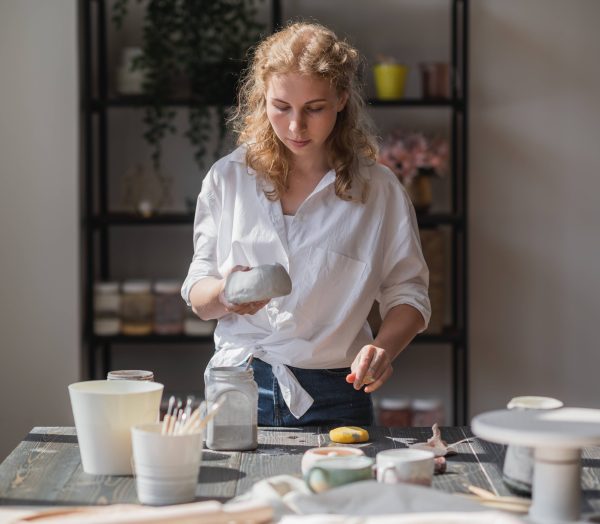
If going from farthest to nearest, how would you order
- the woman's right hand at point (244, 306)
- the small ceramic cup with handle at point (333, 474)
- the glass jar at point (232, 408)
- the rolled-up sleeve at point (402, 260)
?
1. the rolled-up sleeve at point (402, 260)
2. the woman's right hand at point (244, 306)
3. the glass jar at point (232, 408)
4. the small ceramic cup with handle at point (333, 474)

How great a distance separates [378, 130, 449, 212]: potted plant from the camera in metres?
3.74

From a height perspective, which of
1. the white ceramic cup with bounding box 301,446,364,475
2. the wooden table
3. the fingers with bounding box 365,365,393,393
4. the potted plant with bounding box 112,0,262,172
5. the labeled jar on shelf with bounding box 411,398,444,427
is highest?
the potted plant with bounding box 112,0,262,172

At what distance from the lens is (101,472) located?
5.10 feet

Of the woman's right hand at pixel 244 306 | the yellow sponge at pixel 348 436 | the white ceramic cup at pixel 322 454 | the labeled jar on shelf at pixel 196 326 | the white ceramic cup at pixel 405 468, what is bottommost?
the labeled jar on shelf at pixel 196 326

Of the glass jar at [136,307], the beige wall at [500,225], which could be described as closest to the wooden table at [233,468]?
the glass jar at [136,307]

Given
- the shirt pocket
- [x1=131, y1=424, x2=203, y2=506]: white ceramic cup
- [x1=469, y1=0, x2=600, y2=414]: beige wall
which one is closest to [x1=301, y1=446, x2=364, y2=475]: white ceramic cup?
[x1=131, y1=424, x2=203, y2=506]: white ceramic cup

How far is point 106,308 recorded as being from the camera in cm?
375

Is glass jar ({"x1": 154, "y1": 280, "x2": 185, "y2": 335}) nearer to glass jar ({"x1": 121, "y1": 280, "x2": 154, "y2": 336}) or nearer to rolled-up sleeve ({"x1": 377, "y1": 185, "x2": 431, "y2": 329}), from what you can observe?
glass jar ({"x1": 121, "y1": 280, "x2": 154, "y2": 336})

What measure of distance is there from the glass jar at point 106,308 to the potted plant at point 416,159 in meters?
1.12

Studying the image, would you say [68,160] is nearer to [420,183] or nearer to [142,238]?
[142,238]

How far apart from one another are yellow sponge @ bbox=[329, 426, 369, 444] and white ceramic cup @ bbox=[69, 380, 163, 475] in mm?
360

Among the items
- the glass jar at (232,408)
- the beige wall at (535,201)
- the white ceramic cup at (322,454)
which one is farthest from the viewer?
the beige wall at (535,201)

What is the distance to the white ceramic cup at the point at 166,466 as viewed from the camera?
1.38 meters

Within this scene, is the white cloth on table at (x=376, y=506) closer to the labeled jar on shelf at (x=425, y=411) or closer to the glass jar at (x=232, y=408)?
the glass jar at (x=232, y=408)
